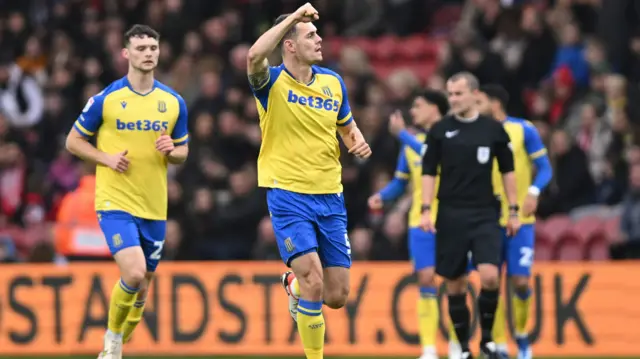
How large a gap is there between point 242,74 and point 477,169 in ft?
26.6

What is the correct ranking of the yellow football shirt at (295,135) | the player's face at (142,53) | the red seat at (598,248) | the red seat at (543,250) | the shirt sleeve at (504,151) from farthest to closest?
the red seat at (543,250) < the red seat at (598,248) < the shirt sleeve at (504,151) < the player's face at (142,53) < the yellow football shirt at (295,135)

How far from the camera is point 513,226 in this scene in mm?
13305

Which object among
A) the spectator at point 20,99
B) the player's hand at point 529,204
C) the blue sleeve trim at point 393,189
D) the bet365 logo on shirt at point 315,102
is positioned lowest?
the player's hand at point 529,204

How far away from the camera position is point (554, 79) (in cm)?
1980

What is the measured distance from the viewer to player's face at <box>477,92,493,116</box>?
14.5m

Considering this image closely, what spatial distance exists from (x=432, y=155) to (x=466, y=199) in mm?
526

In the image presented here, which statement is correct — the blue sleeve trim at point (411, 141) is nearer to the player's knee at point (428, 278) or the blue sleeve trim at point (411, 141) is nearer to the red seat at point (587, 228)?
the player's knee at point (428, 278)

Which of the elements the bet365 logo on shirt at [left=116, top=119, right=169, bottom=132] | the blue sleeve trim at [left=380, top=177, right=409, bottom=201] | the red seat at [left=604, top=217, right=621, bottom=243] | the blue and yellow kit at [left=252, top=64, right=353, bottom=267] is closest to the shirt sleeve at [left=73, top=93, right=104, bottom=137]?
the bet365 logo on shirt at [left=116, top=119, right=169, bottom=132]

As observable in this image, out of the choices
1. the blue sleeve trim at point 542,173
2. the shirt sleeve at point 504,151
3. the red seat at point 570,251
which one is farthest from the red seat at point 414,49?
the shirt sleeve at point 504,151

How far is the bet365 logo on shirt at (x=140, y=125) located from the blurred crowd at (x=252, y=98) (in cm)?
431

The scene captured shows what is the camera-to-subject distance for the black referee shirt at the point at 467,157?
43.3 feet

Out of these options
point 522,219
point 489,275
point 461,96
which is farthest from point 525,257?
point 461,96

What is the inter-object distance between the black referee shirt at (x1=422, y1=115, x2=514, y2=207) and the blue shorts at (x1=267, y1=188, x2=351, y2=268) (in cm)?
198

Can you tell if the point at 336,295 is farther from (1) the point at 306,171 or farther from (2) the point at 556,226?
(2) the point at 556,226
